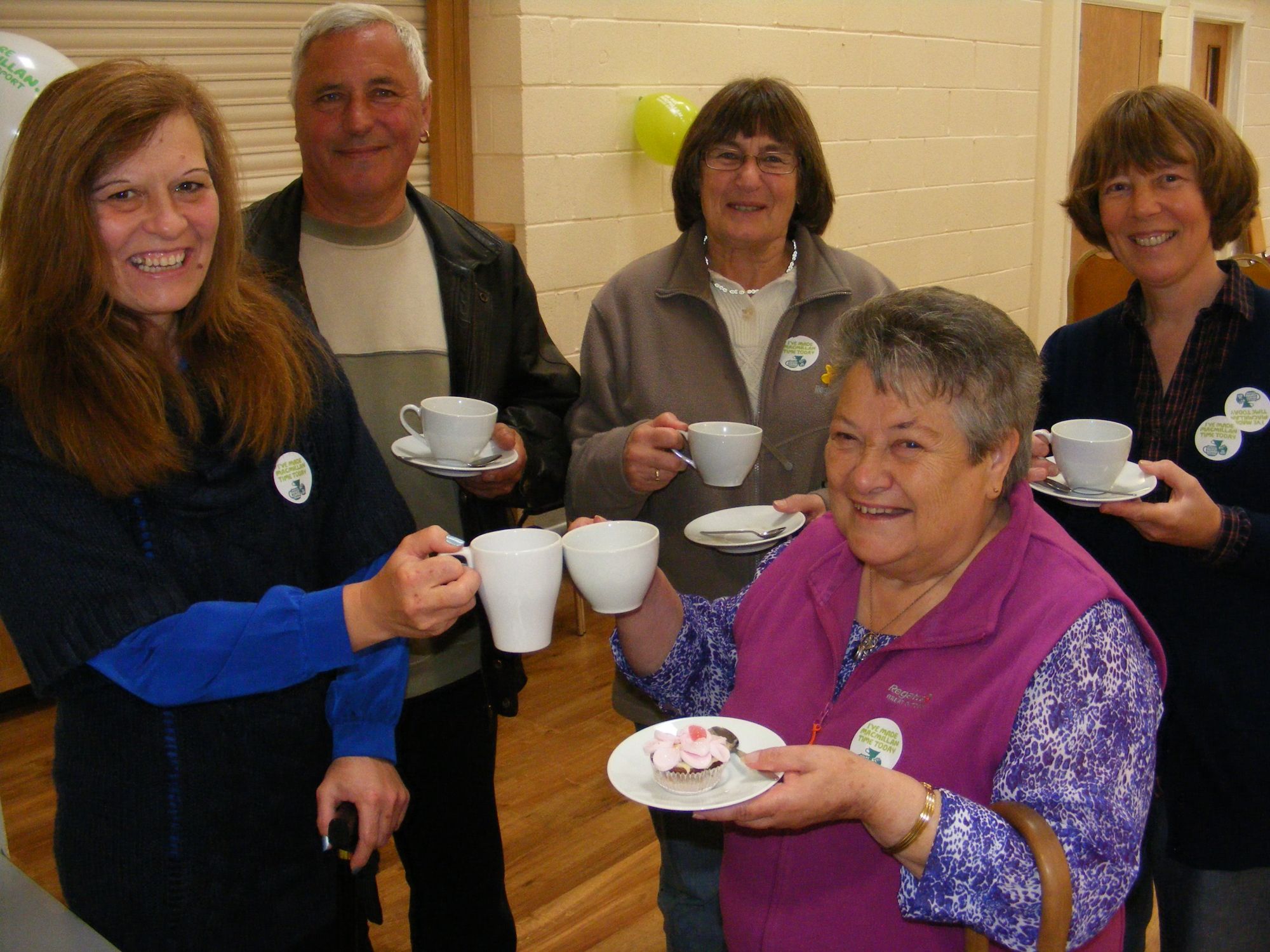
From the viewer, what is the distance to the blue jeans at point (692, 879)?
2.02 meters

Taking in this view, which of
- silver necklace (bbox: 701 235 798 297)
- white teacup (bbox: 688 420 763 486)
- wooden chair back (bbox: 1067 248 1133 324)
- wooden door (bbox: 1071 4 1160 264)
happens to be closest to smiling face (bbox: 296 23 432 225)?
silver necklace (bbox: 701 235 798 297)

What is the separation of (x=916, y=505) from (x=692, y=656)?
0.45 meters

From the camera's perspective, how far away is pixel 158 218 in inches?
52.6

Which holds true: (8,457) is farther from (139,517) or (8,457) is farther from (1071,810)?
(1071,810)

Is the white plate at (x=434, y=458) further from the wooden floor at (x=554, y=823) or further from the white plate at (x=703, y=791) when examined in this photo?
the wooden floor at (x=554, y=823)

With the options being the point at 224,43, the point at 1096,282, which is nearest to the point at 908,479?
the point at 224,43

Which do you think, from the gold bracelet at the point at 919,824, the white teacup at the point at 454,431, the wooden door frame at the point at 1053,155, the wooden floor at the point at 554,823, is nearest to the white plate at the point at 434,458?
the white teacup at the point at 454,431

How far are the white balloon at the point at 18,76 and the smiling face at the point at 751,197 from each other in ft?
3.97

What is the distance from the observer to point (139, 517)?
133 cm

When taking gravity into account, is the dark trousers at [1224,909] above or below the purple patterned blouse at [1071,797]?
below

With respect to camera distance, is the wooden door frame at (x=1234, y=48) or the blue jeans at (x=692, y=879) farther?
the wooden door frame at (x=1234, y=48)

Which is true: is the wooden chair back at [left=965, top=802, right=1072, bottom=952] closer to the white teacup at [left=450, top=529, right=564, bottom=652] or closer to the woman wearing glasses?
the white teacup at [left=450, top=529, right=564, bottom=652]

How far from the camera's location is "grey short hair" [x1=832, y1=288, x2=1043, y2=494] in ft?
4.49

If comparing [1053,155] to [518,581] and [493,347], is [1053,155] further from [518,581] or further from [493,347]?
[518,581]
